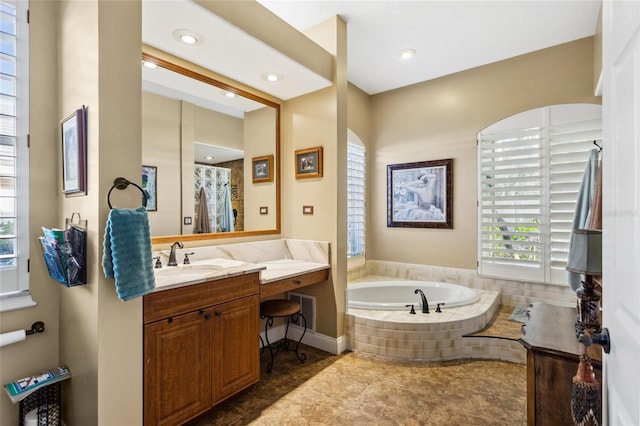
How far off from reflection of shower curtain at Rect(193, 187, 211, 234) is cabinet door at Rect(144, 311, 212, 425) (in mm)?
876

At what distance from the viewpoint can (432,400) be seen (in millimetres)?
2230

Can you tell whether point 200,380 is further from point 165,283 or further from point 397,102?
point 397,102

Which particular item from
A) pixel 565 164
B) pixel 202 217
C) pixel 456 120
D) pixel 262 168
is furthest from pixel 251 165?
pixel 565 164

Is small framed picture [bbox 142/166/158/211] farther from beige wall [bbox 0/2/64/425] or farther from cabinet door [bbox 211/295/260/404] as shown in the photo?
cabinet door [bbox 211/295/260/404]

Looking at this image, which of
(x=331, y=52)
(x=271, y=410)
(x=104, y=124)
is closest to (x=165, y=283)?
(x=104, y=124)

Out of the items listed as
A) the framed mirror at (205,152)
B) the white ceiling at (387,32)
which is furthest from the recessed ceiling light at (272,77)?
the framed mirror at (205,152)

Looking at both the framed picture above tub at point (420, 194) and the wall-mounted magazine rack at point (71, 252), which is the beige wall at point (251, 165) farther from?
the framed picture above tub at point (420, 194)

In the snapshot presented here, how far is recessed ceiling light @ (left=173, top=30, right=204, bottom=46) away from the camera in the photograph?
6.92 ft

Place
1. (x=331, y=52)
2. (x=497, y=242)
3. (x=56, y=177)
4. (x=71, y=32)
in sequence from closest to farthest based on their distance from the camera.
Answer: (x=71, y=32) < (x=56, y=177) < (x=331, y=52) < (x=497, y=242)

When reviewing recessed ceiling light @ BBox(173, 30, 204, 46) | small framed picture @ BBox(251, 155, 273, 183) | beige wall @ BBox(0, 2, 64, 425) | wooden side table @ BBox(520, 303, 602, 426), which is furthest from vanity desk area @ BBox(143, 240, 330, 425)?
wooden side table @ BBox(520, 303, 602, 426)

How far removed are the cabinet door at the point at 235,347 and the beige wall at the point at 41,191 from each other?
0.89m

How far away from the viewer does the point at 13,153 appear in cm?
169

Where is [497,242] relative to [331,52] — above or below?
below

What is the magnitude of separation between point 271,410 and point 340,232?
153 cm
